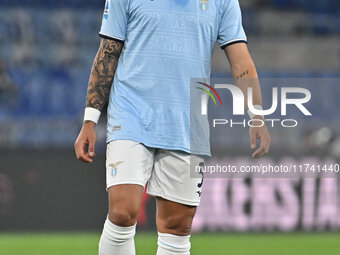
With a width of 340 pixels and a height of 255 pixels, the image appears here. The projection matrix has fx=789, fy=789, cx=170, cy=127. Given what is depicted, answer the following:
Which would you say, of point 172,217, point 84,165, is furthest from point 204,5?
point 84,165

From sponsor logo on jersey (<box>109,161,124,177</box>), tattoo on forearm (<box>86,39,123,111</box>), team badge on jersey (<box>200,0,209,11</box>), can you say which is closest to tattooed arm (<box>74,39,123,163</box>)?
tattoo on forearm (<box>86,39,123,111</box>)

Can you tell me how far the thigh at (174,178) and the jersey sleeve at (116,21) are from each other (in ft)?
1.83

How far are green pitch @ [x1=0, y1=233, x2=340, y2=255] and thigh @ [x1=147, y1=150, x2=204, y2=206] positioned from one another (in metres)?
3.21

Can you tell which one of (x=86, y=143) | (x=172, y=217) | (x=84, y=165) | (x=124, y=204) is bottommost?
(x=84, y=165)

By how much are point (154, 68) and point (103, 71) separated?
0.23 metres

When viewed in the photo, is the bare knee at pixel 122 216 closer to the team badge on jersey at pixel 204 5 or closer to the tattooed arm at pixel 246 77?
the tattooed arm at pixel 246 77

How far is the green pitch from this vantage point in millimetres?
6984

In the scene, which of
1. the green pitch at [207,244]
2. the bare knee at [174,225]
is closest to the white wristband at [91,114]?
the bare knee at [174,225]

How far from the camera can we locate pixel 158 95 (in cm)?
352

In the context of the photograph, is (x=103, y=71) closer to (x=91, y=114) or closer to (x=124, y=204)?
(x=91, y=114)

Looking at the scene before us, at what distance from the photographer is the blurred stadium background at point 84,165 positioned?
8.40 meters

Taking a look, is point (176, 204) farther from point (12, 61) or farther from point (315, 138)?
point (12, 61)

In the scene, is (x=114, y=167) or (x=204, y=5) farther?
(x=204, y=5)

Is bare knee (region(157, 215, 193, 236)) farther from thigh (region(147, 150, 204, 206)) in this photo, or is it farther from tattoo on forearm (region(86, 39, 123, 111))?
tattoo on forearm (region(86, 39, 123, 111))
